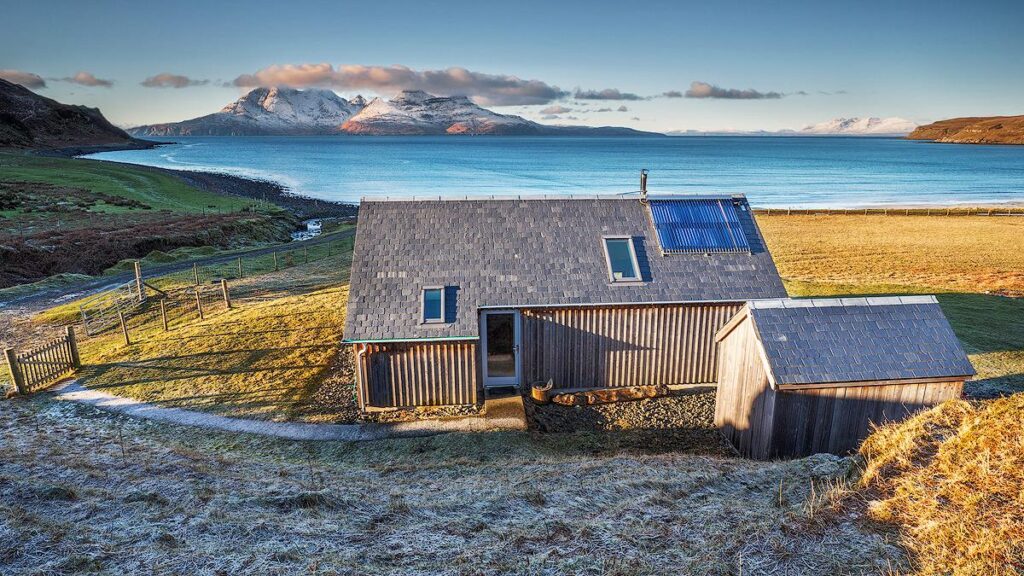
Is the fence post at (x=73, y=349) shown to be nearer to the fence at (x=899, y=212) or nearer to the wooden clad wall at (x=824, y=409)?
the wooden clad wall at (x=824, y=409)

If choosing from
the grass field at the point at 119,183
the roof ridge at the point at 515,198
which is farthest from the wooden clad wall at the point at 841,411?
the grass field at the point at 119,183

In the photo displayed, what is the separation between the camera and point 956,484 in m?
8.57

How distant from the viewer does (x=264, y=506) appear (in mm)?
9703

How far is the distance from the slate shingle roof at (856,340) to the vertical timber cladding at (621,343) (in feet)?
11.9

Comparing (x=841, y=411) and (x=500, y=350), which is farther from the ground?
(x=841, y=411)

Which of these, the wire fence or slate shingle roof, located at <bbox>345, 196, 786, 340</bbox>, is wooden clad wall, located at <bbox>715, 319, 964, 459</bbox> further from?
the wire fence

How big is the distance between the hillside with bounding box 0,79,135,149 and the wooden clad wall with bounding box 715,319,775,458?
504 feet

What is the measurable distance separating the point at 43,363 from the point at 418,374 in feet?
39.2

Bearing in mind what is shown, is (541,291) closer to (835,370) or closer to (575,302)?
(575,302)

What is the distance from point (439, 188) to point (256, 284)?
229ft

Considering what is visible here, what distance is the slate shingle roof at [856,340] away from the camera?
1227 cm

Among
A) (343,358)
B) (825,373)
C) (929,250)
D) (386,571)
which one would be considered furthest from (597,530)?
(929,250)

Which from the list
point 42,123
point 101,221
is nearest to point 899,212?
point 101,221

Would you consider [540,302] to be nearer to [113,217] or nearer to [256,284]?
[256,284]
